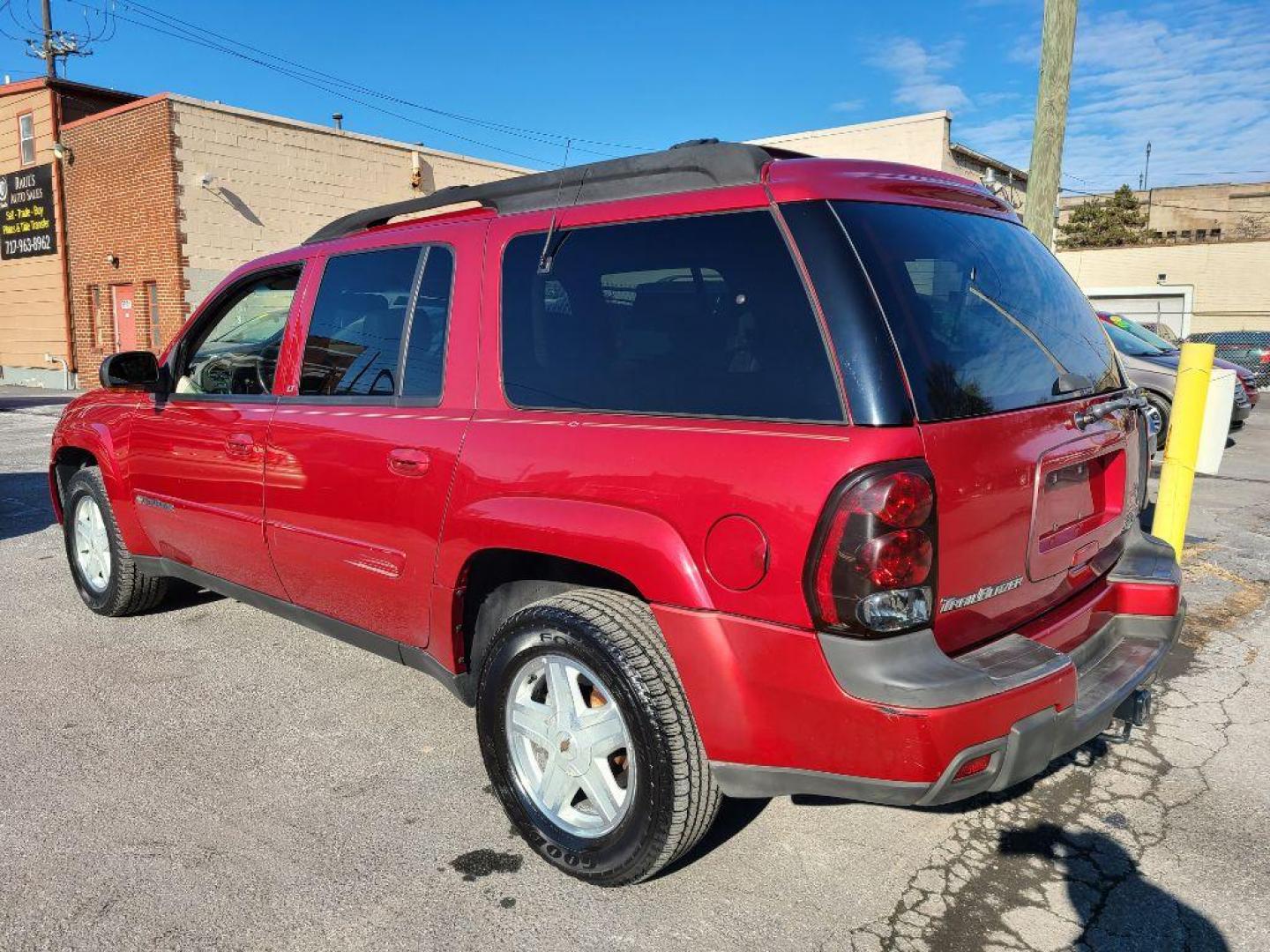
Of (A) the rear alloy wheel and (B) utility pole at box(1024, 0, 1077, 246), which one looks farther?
(B) utility pole at box(1024, 0, 1077, 246)

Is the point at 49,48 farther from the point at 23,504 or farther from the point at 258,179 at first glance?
the point at 23,504

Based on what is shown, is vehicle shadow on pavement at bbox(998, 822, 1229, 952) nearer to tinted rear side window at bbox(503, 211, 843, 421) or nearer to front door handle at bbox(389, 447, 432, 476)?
tinted rear side window at bbox(503, 211, 843, 421)

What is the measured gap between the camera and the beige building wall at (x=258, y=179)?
18.3m

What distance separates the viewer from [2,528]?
23.1ft

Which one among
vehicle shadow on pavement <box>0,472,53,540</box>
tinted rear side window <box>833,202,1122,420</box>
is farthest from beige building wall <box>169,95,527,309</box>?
tinted rear side window <box>833,202,1122,420</box>

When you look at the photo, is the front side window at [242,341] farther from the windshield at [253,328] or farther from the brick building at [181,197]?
the brick building at [181,197]

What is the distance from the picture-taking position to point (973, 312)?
2471 mm

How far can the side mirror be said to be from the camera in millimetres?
4148

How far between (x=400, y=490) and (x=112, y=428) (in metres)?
2.34

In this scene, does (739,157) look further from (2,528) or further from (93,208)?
(93,208)

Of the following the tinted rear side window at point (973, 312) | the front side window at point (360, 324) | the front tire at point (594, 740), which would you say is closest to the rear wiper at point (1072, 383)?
the tinted rear side window at point (973, 312)

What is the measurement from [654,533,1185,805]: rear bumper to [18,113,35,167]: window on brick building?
83.1 feet

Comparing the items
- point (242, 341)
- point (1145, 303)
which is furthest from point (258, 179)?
point (1145, 303)

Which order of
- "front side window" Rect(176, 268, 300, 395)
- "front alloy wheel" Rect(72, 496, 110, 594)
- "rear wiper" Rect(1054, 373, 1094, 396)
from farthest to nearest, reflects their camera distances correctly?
"front alloy wheel" Rect(72, 496, 110, 594), "front side window" Rect(176, 268, 300, 395), "rear wiper" Rect(1054, 373, 1094, 396)
